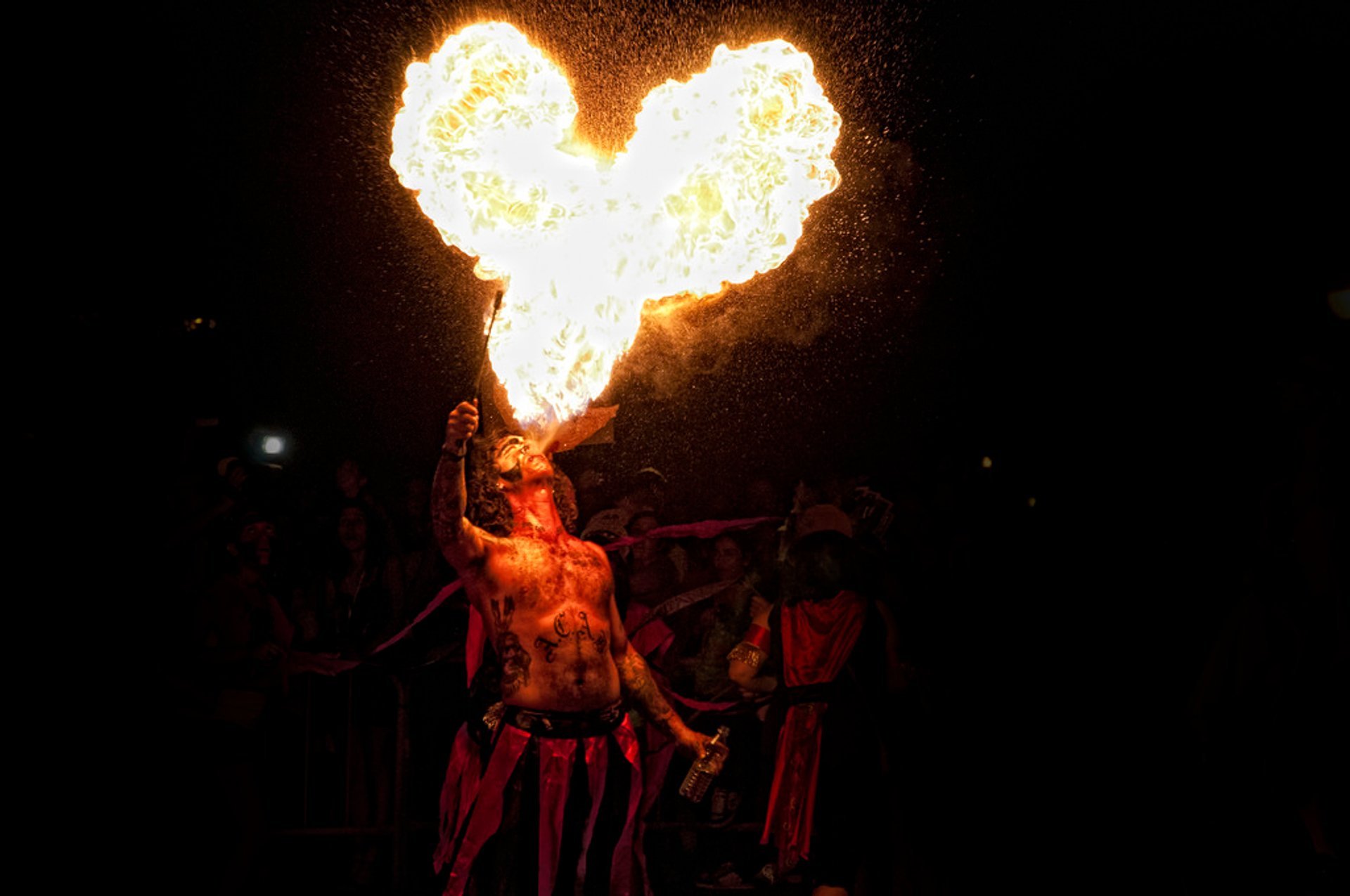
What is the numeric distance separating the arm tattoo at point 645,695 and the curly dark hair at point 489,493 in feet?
2.18

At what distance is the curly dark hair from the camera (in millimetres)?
4535

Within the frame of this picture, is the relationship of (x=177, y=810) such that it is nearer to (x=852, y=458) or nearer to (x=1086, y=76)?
(x=852, y=458)

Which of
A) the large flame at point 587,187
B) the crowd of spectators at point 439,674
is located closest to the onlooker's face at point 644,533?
the crowd of spectators at point 439,674

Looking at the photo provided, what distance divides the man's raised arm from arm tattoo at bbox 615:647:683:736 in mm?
757

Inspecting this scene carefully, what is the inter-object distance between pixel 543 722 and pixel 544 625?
1.19 ft

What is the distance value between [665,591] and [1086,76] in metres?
3.61

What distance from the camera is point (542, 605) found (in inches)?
165

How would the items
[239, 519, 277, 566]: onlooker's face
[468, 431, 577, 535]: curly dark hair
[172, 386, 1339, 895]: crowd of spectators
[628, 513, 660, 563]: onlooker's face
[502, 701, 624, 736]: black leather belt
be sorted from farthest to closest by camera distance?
1. [628, 513, 660, 563]: onlooker's face
2. [239, 519, 277, 566]: onlooker's face
3. [172, 386, 1339, 895]: crowd of spectators
4. [468, 431, 577, 535]: curly dark hair
5. [502, 701, 624, 736]: black leather belt

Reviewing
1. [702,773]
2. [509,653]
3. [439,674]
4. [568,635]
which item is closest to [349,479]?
[439,674]

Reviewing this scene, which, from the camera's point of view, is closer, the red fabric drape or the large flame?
the large flame

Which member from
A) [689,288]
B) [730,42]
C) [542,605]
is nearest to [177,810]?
[542,605]

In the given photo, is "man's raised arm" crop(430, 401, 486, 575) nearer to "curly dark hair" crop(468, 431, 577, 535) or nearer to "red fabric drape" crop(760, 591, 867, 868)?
"curly dark hair" crop(468, 431, 577, 535)

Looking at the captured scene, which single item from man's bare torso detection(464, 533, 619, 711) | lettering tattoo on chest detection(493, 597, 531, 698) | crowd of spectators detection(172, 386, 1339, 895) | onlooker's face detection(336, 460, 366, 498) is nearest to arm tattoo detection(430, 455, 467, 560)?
man's bare torso detection(464, 533, 619, 711)

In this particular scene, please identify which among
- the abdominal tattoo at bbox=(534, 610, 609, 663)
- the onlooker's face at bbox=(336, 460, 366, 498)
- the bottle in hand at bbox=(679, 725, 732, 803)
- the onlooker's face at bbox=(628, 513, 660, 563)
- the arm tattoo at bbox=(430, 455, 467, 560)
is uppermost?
the onlooker's face at bbox=(336, 460, 366, 498)
